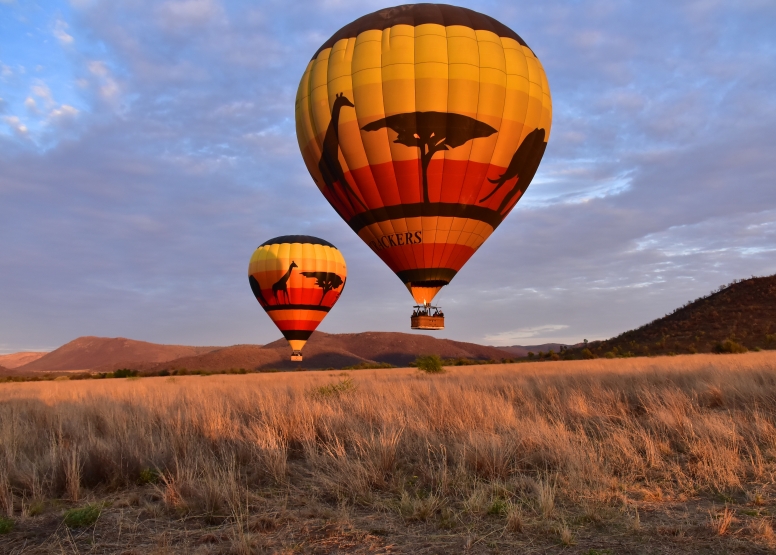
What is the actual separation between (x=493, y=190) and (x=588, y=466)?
1333 centimetres

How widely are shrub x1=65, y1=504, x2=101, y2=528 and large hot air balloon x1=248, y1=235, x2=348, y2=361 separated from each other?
35001mm

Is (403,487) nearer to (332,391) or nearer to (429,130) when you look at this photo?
(332,391)

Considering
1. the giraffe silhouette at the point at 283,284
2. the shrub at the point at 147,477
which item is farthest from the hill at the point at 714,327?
the shrub at the point at 147,477

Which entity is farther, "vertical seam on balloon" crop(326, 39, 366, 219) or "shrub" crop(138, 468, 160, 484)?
"vertical seam on balloon" crop(326, 39, 366, 219)

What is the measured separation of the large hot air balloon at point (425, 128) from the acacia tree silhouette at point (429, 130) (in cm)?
3

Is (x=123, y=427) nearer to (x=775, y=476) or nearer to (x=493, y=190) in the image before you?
(x=775, y=476)

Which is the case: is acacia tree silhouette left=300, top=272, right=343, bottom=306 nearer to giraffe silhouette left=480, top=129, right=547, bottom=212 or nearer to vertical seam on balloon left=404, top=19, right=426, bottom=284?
vertical seam on balloon left=404, top=19, right=426, bottom=284

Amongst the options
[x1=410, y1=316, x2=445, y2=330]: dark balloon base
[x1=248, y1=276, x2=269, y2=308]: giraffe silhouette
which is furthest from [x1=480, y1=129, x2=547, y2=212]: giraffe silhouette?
[x1=248, y1=276, x2=269, y2=308]: giraffe silhouette

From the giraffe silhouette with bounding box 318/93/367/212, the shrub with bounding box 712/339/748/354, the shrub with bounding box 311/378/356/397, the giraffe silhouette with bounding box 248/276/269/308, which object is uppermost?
the giraffe silhouette with bounding box 318/93/367/212

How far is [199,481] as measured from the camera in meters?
5.77

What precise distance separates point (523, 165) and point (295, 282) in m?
24.6

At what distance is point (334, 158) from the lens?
1850 cm

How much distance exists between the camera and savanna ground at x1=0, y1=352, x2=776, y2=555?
174 inches

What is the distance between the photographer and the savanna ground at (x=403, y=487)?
441 cm
